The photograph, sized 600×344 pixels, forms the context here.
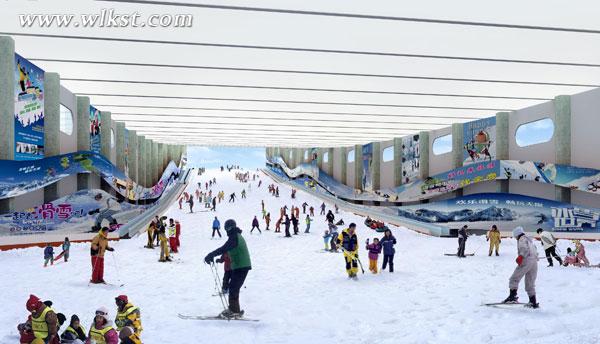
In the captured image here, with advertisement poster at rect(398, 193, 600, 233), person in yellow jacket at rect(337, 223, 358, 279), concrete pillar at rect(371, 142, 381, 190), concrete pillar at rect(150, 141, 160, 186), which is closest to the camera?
person in yellow jacket at rect(337, 223, 358, 279)

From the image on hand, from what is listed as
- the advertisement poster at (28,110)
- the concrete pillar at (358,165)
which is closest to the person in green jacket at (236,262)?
the advertisement poster at (28,110)

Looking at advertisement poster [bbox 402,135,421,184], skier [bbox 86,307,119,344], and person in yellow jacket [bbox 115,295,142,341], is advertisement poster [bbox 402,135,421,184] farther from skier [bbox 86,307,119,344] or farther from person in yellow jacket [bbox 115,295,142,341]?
skier [bbox 86,307,119,344]

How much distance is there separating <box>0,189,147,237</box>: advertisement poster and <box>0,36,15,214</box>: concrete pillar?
1.88 m

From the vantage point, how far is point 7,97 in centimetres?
1131

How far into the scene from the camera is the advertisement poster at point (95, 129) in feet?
61.8

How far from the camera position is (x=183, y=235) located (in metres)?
19.3

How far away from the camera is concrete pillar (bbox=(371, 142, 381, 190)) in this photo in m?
35.6

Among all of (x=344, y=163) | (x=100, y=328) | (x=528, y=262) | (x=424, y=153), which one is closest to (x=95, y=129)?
(x=100, y=328)

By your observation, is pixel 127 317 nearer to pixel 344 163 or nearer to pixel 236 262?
pixel 236 262

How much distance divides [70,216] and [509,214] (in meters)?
17.1

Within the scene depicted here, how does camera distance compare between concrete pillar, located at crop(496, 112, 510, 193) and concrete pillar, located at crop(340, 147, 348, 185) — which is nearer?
concrete pillar, located at crop(496, 112, 510, 193)

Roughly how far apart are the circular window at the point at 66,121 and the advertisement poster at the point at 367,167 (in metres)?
24.2

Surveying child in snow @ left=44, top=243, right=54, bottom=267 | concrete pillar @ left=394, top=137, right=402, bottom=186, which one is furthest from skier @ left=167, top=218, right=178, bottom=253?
concrete pillar @ left=394, top=137, right=402, bottom=186

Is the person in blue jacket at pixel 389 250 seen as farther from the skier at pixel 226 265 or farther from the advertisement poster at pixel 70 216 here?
the advertisement poster at pixel 70 216
